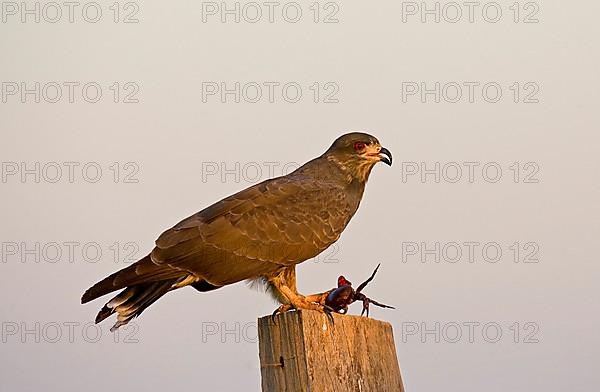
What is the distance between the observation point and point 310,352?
3.69 metres

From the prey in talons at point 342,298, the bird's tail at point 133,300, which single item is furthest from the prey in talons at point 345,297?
the bird's tail at point 133,300

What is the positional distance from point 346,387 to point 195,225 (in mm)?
2429

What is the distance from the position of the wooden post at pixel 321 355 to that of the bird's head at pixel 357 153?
112 inches

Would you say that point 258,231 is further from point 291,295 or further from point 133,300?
point 133,300

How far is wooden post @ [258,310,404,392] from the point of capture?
3.65 m

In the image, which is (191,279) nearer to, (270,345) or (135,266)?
(135,266)

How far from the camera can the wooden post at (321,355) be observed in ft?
12.0

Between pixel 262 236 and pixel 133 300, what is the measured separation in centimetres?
125

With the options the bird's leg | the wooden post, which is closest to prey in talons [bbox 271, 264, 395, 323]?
the bird's leg

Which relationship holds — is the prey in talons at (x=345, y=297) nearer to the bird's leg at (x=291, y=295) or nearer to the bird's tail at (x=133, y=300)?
the bird's leg at (x=291, y=295)

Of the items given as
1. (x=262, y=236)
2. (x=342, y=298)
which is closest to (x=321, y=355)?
(x=342, y=298)

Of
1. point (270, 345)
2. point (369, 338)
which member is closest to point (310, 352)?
point (270, 345)

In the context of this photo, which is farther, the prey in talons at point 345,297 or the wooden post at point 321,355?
the prey in talons at point 345,297

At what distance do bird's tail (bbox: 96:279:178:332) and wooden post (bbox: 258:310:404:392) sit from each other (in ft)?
4.50
